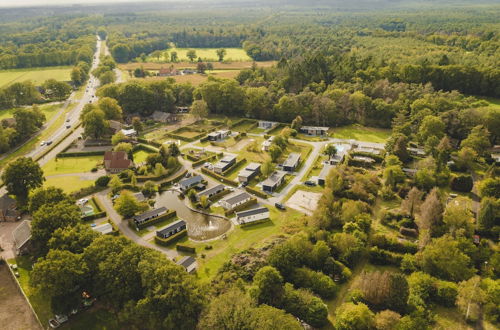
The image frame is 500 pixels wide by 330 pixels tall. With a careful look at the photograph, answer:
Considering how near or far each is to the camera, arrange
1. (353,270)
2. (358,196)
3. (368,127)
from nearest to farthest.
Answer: (353,270) < (358,196) < (368,127)

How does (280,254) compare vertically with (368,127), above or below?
above

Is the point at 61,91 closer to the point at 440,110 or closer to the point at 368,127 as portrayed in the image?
the point at 368,127

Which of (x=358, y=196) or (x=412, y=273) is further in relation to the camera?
(x=358, y=196)

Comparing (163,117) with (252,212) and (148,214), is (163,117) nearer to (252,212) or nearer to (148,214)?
(148,214)

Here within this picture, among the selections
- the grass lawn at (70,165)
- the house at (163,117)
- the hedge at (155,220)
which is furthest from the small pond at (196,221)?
the house at (163,117)

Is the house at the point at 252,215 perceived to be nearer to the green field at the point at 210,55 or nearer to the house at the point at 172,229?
the house at the point at 172,229

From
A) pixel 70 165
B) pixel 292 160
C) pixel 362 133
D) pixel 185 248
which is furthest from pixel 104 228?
pixel 362 133

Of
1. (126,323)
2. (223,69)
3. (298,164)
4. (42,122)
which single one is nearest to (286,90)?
(298,164)
